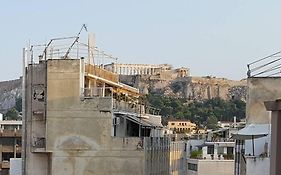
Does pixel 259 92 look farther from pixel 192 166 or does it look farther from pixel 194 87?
pixel 194 87

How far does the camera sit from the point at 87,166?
24641 millimetres

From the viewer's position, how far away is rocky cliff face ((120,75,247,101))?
5153 inches

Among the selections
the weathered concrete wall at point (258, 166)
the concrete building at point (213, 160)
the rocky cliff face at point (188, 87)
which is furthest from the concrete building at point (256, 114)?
the rocky cliff face at point (188, 87)

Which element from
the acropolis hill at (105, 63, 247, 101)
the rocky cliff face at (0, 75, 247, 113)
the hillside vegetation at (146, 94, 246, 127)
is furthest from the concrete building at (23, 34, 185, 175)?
the acropolis hill at (105, 63, 247, 101)

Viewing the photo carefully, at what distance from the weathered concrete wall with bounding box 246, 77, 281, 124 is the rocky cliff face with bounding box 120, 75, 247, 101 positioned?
111m

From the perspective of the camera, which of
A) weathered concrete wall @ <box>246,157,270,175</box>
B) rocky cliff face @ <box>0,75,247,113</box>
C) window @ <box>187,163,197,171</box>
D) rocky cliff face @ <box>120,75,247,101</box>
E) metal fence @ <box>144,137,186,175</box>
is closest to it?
weathered concrete wall @ <box>246,157,270,175</box>

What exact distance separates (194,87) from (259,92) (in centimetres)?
11774

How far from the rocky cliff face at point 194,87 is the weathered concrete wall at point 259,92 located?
4362 inches

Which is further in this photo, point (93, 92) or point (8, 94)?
point (8, 94)

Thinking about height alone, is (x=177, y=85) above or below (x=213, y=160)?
above

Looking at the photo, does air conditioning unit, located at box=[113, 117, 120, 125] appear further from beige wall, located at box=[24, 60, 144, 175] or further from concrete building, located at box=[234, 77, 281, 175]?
concrete building, located at box=[234, 77, 281, 175]

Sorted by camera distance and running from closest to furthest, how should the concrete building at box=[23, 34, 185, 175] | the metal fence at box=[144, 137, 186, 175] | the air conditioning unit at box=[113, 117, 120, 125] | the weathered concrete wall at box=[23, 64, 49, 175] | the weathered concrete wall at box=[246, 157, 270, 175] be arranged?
the weathered concrete wall at box=[246, 157, 270, 175]
the concrete building at box=[23, 34, 185, 175]
the air conditioning unit at box=[113, 117, 120, 125]
the weathered concrete wall at box=[23, 64, 49, 175]
the metal fence at box=[144, 137, 186, 175]

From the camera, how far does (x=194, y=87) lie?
5315 inches

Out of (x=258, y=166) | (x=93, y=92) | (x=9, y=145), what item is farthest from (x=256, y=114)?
(x=9, y=145)
